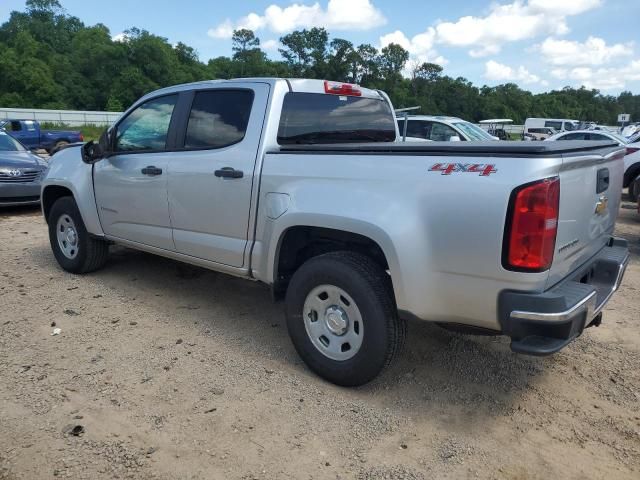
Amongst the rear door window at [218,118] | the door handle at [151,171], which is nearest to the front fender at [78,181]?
the door handle at [151,171]

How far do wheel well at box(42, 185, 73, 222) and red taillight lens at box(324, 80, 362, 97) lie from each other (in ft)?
10.0

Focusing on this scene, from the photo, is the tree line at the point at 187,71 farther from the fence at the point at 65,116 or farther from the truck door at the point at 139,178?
the truck door at the point at 139,178

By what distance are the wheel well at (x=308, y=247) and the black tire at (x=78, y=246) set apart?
2650 mm

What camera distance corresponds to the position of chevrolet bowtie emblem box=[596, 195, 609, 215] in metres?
3.11

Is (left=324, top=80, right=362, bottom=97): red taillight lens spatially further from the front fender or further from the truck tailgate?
the front fender

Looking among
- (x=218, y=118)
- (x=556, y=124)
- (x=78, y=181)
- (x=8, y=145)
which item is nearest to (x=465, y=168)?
(x=218, y=118)

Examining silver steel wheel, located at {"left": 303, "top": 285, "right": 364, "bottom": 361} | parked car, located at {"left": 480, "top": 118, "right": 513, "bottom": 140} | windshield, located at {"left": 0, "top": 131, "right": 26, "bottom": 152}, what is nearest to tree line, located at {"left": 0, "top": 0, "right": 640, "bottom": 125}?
parked car, located at {"left": 480, "top": 118, "right": 513, "bottom": 140}

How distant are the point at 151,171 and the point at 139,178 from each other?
0.75ft

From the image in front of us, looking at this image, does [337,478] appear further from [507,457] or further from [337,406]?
[507,457]

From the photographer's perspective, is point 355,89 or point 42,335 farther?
point 355,89

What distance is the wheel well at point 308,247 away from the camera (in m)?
3.20

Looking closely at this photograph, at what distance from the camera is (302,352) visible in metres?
3.47

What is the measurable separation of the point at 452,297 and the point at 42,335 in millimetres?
3119

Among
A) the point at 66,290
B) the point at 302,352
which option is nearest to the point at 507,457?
the point at 302,352
